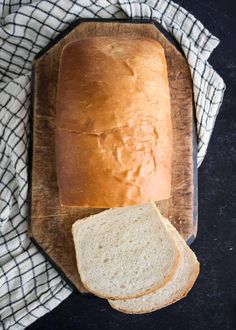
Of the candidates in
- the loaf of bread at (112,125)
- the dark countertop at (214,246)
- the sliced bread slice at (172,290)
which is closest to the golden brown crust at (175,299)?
the sliced bread slice at (172,290)

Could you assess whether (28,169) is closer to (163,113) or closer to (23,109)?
(23,109)

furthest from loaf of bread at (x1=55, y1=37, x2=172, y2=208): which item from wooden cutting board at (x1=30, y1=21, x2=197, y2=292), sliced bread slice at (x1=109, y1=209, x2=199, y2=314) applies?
sliced bread slice at (x1=109, y1=209, x2=199, y2=314)

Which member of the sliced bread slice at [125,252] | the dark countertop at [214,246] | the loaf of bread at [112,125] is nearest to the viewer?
the loaf of bread at [112,125]

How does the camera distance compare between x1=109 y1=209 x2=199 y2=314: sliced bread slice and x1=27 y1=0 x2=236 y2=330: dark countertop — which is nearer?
x1=109 y1=209 x2=199 y2=314: sliced bread slice

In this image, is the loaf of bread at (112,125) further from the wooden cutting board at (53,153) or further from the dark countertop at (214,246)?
the dark countertop at (214,246)

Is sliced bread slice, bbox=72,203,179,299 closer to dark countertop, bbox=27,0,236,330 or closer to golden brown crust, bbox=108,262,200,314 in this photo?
golden brown crust, bbox=108,262,200,314
